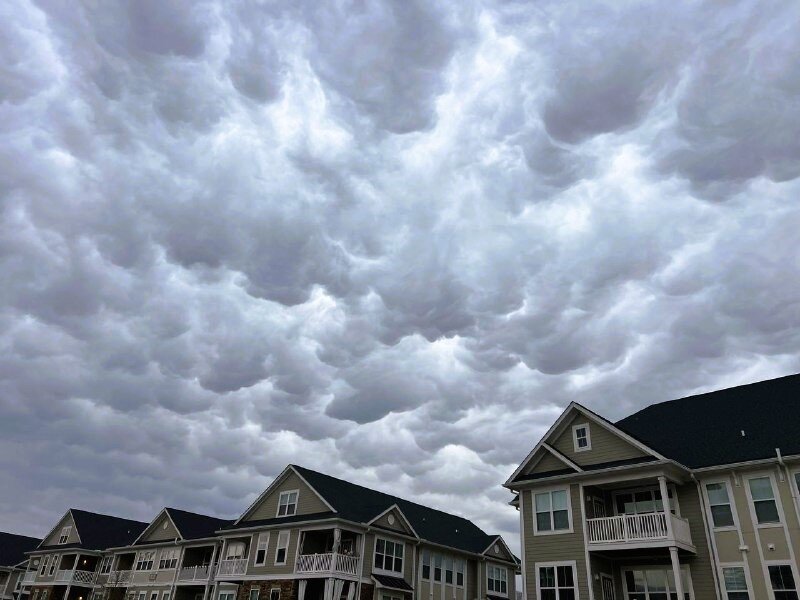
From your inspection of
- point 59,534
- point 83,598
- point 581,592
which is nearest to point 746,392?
point 581,592

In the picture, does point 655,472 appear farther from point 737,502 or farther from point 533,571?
point 533,571

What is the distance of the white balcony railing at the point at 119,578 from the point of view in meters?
51.0

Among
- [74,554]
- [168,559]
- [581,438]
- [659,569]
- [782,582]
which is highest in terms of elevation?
[581,438]

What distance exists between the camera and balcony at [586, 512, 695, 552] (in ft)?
77.6

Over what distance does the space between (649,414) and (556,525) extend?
8.91 m

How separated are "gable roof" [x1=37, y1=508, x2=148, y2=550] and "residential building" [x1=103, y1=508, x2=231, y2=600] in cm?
377

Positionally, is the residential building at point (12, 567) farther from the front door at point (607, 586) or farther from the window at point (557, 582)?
the front door at point (607, 586)

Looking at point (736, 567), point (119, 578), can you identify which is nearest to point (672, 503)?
point (736, 567)

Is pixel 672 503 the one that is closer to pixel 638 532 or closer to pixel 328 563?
pixel 638 532

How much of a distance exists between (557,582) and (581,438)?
20.4 feet

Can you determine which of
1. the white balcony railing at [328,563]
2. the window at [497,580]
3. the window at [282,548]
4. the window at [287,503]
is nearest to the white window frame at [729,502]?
the white balcony railing at [328,563]

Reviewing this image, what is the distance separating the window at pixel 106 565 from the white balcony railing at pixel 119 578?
10.0 feet

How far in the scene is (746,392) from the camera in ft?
94.8

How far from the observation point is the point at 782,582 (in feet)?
72.1
